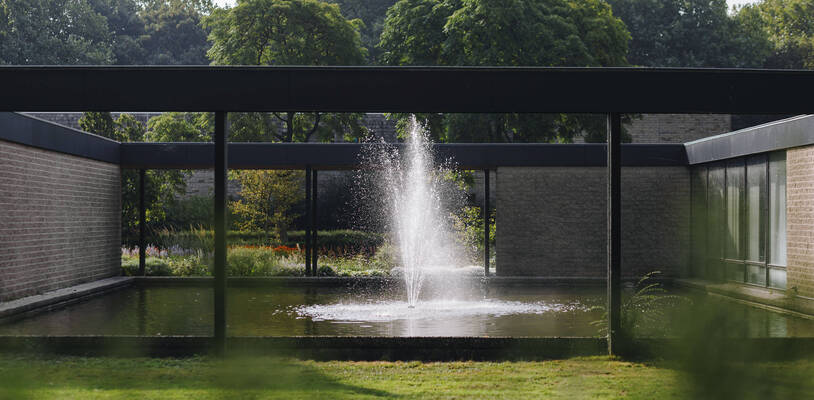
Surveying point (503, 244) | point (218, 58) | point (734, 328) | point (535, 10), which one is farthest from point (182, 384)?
point (218, 58)

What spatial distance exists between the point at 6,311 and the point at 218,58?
806 inches

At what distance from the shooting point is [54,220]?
48.1ft

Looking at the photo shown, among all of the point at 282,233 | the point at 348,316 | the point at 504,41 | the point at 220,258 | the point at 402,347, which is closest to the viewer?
the point at 220,258

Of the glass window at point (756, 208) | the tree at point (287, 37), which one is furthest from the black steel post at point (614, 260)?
the tree at point (287, 37)

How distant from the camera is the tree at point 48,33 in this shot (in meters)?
45.8

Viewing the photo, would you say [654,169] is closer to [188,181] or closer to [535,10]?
[535,10]

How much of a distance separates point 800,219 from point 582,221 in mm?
6074

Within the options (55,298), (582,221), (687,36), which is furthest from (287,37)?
(687,36)

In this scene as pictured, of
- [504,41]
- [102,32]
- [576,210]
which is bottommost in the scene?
[576,210]

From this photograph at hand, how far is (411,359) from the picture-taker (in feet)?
27.3

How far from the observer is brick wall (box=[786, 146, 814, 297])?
12.9 m

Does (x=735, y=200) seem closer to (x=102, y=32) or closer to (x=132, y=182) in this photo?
(x=132, y=182)

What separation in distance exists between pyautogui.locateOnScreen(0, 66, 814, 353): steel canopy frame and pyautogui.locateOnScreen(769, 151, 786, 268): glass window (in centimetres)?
679

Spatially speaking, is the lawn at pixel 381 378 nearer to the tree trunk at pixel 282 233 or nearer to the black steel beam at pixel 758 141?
the black steel beam at pixel 758 141
